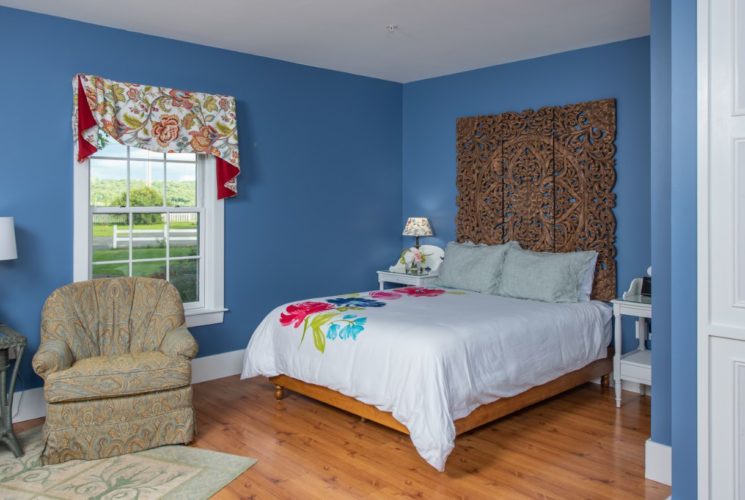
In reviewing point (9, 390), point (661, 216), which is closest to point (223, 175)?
point (9, 390)

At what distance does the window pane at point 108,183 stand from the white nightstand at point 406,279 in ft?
7.87

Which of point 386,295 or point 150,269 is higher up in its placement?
point 150,269

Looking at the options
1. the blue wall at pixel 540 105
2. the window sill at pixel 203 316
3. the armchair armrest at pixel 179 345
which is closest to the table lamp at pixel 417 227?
the blue wall at pixel 540 105

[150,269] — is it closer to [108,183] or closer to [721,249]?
[108,183]

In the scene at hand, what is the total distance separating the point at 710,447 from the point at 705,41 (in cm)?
144

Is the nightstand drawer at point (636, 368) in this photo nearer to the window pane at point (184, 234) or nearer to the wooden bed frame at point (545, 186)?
the wooden bed frame at point (545, 186)

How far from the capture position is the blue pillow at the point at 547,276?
4531 millimetres

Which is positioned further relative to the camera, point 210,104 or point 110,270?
point 210,104

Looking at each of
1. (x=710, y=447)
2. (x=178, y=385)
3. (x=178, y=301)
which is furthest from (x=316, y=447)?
(x=710, y=447)

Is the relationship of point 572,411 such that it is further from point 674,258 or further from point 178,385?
point 178,385

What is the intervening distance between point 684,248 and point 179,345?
2630 millimetres

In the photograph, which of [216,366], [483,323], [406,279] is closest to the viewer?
[483,323]

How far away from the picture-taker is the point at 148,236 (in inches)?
183

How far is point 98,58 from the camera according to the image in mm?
4203
